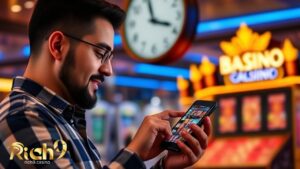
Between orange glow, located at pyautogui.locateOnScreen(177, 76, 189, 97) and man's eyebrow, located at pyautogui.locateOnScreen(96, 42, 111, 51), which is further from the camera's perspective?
orange glow, located at pyautogui.locateOnScreen(177, 76, 189, 97)

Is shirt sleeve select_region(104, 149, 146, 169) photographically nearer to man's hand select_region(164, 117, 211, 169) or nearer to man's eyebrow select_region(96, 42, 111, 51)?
man's hand select_region(164, 117, 211, 169)

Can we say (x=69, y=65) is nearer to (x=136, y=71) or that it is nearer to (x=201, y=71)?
(x=201, y=71)

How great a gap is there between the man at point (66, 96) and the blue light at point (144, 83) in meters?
13.0

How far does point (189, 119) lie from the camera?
4.26ft

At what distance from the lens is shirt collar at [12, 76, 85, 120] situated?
1154 millimetres

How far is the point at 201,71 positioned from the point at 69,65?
19.2 feet

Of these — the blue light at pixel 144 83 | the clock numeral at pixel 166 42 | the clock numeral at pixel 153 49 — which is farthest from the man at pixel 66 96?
the blue light at pixel 144 83

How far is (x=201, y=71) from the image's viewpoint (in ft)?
22.8

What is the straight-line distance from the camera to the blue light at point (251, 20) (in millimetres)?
7552

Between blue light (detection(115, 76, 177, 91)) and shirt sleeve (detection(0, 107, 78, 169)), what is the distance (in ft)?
43.1

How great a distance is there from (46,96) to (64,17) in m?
0.16

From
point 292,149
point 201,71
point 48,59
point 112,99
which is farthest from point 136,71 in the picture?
point 48,59

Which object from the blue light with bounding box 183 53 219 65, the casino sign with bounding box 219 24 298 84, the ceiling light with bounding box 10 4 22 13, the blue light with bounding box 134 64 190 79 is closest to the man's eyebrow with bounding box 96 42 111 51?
the casino sign with bounding box 219 24 298 84

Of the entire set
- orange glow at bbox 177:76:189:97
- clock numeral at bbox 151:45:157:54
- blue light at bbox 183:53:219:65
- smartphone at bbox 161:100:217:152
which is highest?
smartphone at bbox 161:100:217:152
